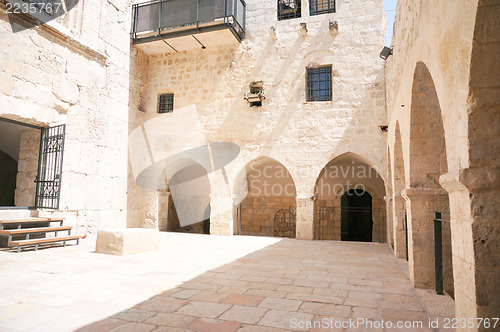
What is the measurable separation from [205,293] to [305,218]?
Answer: 17.7 feet

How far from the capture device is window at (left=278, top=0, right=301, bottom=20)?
9.57 m

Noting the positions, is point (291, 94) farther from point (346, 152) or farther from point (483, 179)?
point (483, 179)

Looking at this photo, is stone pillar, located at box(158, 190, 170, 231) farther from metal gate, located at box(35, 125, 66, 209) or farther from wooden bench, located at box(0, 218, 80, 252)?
wooden bench, located at box(0, 218, 80, 252)

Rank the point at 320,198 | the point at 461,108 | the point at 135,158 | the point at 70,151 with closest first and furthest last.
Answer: the point at 461,108 < the point at 70,151 < the point at 135,158 < the point at 320,198

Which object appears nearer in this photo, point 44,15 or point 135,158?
point 44,15

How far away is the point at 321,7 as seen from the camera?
30.8 ft

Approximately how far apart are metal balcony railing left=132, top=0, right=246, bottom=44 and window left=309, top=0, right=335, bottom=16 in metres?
2.04

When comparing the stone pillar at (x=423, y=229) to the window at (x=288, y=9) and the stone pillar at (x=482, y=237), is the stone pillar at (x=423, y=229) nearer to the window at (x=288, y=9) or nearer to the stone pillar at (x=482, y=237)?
the stone pillar at (x=482, y=237)

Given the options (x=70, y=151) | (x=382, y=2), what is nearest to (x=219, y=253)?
(x=70, y=151)

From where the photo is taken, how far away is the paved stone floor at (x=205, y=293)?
2.67 metres

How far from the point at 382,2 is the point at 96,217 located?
30.8ft

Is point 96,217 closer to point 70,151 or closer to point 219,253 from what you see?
point 70,151

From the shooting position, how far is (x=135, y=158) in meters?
9.94

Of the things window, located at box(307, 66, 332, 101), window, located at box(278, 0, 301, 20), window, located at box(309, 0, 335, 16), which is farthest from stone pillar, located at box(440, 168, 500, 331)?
window, located at box(278, 0, 301, 20)
